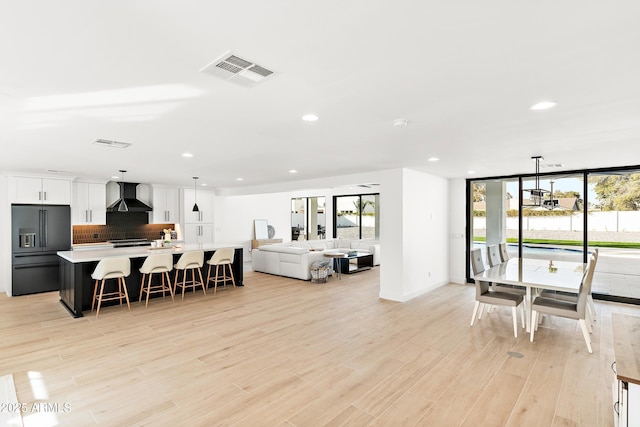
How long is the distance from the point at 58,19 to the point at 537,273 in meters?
5.68

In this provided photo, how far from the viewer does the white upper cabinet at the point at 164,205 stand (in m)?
8.86

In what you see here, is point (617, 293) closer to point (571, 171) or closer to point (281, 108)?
point (571, 171)

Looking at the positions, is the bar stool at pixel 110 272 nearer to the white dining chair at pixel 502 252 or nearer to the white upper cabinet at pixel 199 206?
the white upper cabinet at pixel 199 206

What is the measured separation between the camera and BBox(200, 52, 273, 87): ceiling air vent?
1.87 m

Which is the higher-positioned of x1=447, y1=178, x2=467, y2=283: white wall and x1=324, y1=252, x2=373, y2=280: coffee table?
x1=447, y1=178, x2=467, y2=283: white wall

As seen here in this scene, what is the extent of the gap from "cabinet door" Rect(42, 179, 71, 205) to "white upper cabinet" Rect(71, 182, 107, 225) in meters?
0.39

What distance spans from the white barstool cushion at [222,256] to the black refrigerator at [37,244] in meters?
3.40

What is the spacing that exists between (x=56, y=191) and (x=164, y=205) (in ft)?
8.13

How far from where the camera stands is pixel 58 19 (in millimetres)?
1471

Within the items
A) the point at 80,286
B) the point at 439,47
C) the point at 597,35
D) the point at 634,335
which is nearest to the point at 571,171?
the point at 634,335

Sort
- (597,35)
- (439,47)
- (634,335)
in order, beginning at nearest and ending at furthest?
1. (597,35)
2. (439,47)
3. (634,335)

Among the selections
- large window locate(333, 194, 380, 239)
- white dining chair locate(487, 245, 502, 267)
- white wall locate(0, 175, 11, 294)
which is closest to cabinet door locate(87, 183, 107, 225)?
white wall locate(0, 175, 11, 294)

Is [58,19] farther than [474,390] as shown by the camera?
No

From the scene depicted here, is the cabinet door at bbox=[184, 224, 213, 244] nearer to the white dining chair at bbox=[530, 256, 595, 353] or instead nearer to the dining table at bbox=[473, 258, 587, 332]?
the dining table at bbox=[473, 258, 587, 332]
